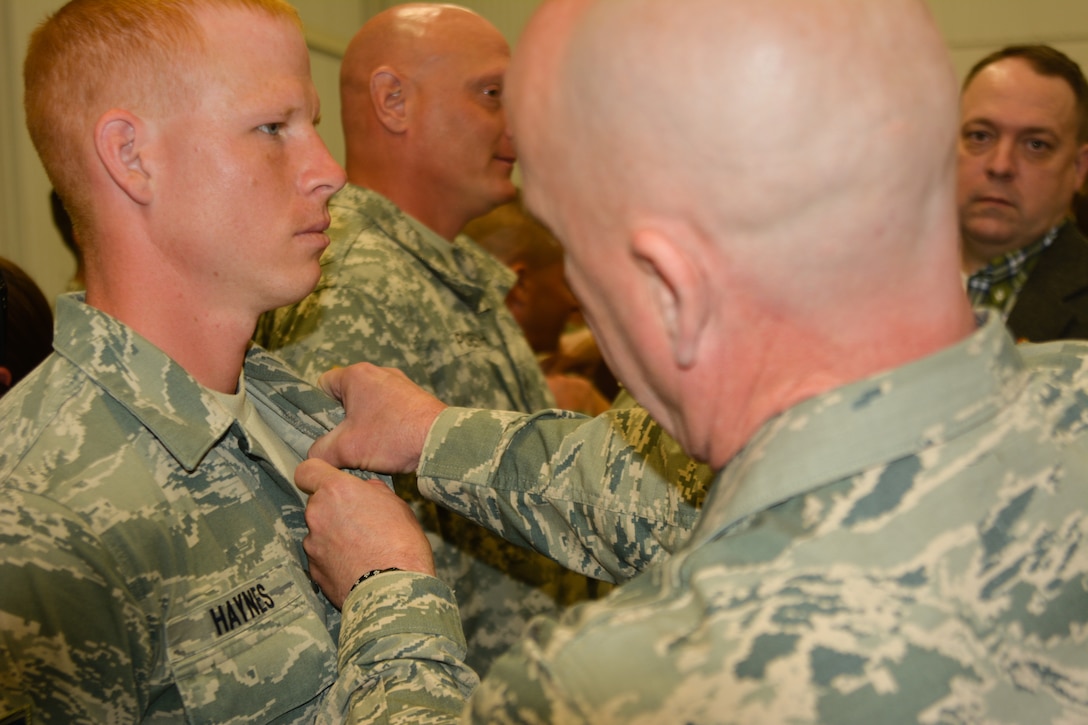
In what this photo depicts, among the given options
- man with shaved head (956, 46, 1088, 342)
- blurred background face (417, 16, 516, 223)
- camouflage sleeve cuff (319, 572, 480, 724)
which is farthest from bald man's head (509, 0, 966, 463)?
man with shaved head (956, 46, 1088, 342)

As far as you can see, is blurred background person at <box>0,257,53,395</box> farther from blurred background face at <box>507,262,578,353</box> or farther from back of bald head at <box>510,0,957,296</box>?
blurred background face at <box>507,262,578,353</box>

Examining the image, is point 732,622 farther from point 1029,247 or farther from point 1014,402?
point 1029,247

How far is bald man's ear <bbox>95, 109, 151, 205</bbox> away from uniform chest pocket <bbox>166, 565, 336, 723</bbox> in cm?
55

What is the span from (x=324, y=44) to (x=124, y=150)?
3.95 m

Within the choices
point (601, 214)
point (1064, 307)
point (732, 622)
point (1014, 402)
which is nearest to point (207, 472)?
point (601, 214)

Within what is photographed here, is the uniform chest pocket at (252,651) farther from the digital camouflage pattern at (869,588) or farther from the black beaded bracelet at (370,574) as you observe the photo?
the digital camouflage pattern at (869,588)

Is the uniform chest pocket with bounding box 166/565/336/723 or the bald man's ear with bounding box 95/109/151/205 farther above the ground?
the bald man's ear with bounding box 95/109/151/205

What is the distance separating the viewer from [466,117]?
2.79 meters

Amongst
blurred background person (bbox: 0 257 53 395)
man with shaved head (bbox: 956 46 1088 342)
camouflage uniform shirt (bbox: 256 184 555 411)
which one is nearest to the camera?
blurred background person (bbox: 0 257 53 395)

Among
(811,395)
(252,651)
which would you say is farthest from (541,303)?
(811,395)

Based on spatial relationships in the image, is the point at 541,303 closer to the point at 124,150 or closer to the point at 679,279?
the point at 124,150

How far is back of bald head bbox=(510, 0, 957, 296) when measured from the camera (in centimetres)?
80

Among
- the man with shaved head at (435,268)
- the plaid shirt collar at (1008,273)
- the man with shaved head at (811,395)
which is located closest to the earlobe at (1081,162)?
the plaid shirt collar at (1008,273)

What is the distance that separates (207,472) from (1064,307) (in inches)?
99.9
